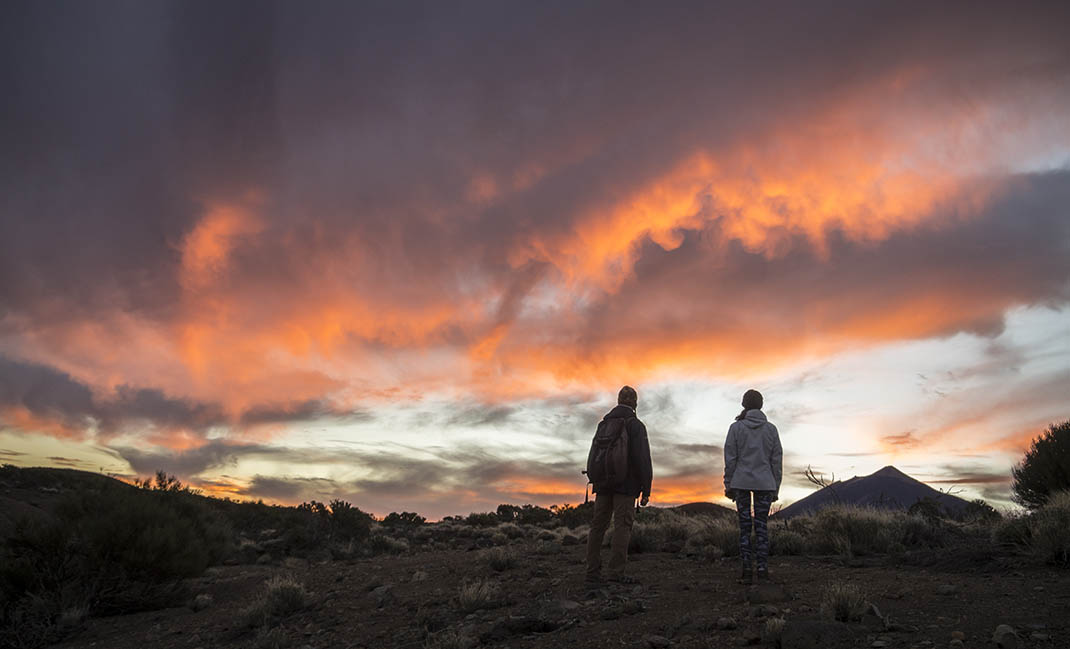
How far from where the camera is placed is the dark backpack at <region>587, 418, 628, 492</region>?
9.33 metres

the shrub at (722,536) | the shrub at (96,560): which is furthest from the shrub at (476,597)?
the shrub at (96,560)

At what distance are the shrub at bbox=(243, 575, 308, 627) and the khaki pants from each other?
5.07 m

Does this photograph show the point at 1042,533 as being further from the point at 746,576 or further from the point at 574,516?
the point at 574,516

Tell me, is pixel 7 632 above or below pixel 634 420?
below

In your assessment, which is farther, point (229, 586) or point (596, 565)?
point (229, 586)

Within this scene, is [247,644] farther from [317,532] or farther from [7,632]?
[317,532]

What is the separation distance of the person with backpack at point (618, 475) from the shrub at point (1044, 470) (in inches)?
407

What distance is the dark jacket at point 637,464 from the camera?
9.39 m

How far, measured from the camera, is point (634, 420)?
9.71 m

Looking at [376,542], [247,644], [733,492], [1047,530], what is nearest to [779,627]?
[733,492]

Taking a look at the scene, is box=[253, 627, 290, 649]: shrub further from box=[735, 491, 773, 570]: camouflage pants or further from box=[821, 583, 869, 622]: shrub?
box=[821, 583, 869, 622]: shrub

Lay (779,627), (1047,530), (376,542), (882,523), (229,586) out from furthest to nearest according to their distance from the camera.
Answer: (376,542) < (229,586) < (882,523) < (1047,530) < (779,627)

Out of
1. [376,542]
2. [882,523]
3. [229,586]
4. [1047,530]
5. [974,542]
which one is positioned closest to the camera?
[1047,530]

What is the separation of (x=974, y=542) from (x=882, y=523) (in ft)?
6.40
